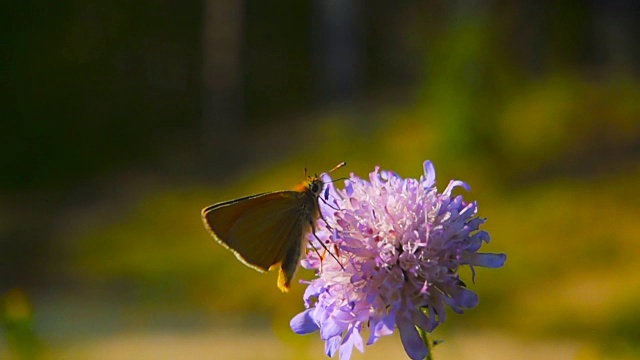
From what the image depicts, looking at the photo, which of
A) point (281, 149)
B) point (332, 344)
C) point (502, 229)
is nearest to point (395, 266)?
point (332, 344)

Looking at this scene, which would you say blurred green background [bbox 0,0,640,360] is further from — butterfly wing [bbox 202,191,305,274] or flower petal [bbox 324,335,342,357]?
flower petal [bbox 324,335,342,357]

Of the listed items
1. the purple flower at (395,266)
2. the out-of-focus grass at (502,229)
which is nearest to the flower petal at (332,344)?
the purple flower at (395,266)

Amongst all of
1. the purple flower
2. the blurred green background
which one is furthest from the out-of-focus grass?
the purple flower

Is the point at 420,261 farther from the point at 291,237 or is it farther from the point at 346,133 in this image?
the point at 346,133

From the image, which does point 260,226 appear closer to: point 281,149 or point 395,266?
point 395,266

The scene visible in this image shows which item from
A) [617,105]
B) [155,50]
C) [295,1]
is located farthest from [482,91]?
[155,50]

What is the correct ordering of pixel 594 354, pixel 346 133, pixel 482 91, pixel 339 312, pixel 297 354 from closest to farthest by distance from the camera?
pixel 339 312 → pixel 594 354 → pixel 297 354 → pixel 482 91 → pixel 346 133

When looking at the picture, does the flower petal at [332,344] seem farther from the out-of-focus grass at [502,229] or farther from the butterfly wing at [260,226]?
the out-of-focus grass at [502,229]
